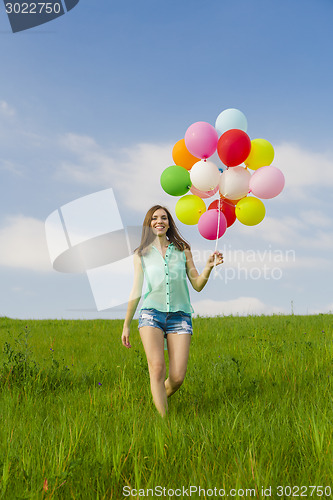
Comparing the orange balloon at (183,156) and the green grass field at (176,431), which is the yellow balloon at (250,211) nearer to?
the orange balloon at (183,156)

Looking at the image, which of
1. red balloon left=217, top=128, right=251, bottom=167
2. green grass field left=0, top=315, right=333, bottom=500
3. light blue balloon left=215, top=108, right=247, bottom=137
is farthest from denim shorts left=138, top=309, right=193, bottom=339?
light blue balloon left=215, top=108, right=247, bottom=137

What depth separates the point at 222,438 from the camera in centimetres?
309

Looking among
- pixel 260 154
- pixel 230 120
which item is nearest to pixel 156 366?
pixel 260 154

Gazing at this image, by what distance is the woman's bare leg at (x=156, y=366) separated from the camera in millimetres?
3787

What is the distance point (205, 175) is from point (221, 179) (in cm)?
28

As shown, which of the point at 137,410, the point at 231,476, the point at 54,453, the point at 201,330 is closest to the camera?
the point at 231,476

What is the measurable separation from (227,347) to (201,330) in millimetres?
1842

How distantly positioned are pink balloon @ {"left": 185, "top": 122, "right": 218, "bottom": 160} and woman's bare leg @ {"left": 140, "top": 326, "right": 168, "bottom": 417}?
7.59ft

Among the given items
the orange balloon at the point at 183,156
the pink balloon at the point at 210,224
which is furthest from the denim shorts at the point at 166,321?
the orange balloon at the point at 183,156

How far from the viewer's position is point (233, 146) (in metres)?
4.89

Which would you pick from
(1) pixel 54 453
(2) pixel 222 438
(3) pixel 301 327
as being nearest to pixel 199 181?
(2) pixel 222 438

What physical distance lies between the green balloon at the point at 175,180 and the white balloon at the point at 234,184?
0.41 meters

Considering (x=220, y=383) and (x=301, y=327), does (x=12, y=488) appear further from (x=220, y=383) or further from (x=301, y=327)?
(x=301, y=327)

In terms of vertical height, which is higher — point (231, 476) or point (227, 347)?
point (227, 347)
